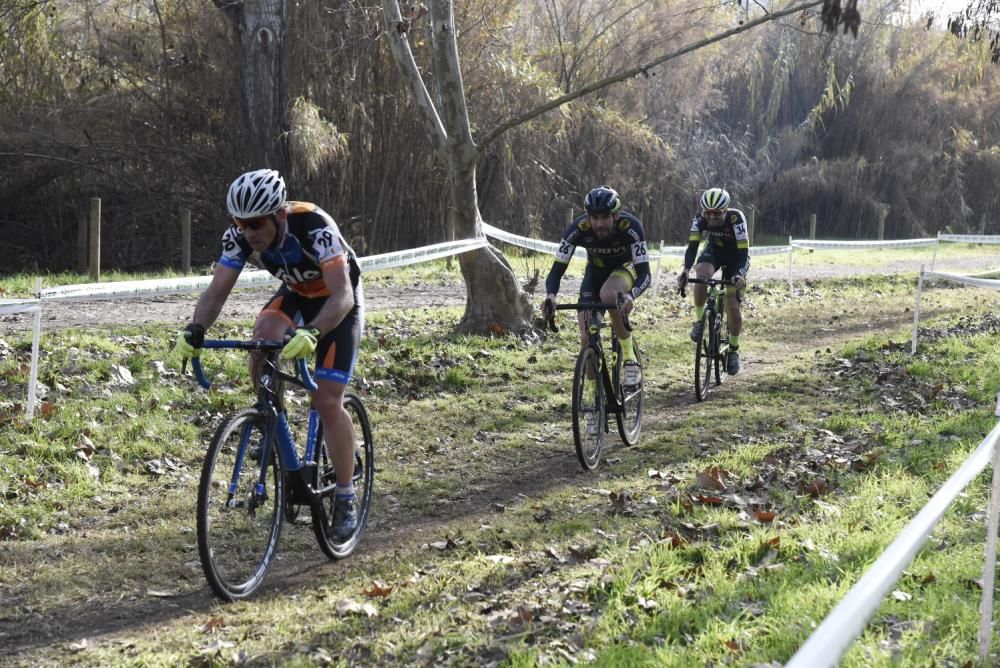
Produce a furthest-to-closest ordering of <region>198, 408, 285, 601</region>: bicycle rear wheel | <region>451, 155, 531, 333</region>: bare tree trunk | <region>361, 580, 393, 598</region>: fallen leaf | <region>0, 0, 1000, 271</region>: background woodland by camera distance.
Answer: <region>0, 0, 1000, 271</region>: background woodland
<region>451, 155, 531, 333</region>: bare tree trunk
<region>361, 580, 393, 598</region>: fallen leaf
<region>198, 408, 285, 601</region>: bicycle rear wheel

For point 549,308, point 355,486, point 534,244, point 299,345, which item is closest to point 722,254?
point 549,308

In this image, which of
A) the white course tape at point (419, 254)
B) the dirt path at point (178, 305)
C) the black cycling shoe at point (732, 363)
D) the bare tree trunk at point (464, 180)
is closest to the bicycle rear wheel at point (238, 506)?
the white course tape at point (419, 254)

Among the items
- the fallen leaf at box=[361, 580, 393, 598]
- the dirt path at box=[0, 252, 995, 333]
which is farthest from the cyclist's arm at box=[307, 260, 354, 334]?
the dirt path at box=[0, 252, 995, 333]

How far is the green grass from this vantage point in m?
4.73

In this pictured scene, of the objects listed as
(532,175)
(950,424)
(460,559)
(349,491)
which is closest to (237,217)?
(349,491)

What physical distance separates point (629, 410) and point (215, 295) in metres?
4.13

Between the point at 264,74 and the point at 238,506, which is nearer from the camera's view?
the point at 238,506

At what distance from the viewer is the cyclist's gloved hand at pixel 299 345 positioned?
4.90 m

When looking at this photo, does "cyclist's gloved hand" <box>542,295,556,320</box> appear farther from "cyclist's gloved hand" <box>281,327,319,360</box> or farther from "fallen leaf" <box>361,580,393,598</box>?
"cyclist's gloved hand" <box>281,327,319,360</box>

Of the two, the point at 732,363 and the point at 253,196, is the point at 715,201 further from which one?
the point at 253,196

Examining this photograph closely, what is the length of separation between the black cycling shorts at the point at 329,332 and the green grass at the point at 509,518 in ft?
3.70

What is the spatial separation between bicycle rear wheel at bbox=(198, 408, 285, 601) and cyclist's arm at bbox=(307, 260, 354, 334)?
57 cm

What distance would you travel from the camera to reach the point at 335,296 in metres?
5.43

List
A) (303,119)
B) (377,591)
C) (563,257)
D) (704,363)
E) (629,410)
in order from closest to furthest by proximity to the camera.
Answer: (377,591) < (563,257) < (629,410) < (704,363) < (303,119)
